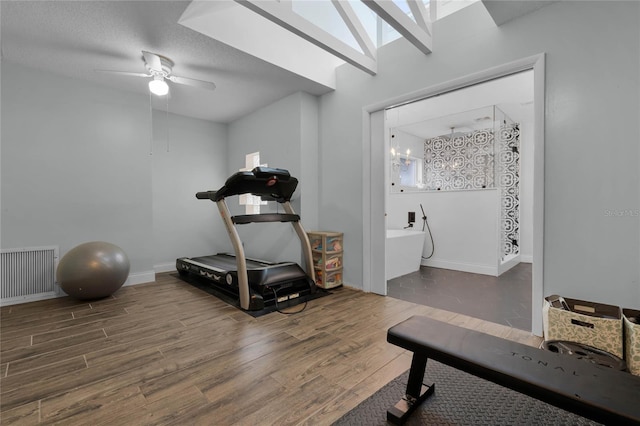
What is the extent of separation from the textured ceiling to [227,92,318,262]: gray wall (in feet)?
0.84

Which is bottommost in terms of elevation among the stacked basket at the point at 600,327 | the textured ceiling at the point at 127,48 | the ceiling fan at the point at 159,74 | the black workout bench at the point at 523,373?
the stacked basket at the point at 600,327

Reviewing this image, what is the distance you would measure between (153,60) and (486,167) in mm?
4880

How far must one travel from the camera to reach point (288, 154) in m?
4.03

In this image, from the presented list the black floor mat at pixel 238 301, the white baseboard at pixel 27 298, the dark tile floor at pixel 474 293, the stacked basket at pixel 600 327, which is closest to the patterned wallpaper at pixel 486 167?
the dark tile floor at pixel 474 293

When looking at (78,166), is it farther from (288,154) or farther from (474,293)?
(474,293)

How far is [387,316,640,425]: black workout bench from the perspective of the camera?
925 mm

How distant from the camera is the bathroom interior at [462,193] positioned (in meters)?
4.09

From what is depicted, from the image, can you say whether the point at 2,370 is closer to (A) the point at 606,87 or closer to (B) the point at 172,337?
(B) the point at 172,337

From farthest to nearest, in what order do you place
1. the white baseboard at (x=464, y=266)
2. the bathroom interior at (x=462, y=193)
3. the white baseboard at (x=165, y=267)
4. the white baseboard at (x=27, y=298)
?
the white baseboard at (x=165, y=267), the white baseboard at (x=464, y=266), the bathroom interior at (x=462, y=193), the white baseboard at (x=27, y=298)

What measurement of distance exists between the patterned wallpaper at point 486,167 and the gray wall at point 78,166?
4.88m

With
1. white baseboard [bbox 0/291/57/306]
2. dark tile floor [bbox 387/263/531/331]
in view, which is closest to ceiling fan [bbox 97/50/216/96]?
white baseboard [bbox 0/291/57/306]

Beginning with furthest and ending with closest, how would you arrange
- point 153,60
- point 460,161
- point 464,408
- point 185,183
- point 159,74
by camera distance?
point 460,161, point 185,183, point 159,74, point 153,60, point 464,408

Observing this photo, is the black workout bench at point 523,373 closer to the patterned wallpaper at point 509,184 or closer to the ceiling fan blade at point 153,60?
the ceiling fan blade at point 153,60

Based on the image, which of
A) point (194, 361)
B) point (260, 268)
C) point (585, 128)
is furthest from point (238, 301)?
point (585, 128)
